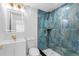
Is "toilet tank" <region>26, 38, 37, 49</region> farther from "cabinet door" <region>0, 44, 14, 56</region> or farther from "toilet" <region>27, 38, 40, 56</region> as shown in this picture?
"cabinet door" <region>0, 44, 14, 56</region>

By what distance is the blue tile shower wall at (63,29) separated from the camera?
3.91 feet

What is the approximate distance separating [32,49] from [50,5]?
1.66 ft

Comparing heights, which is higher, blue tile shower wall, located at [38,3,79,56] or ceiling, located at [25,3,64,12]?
ceiling, located at [25,3,64,12]

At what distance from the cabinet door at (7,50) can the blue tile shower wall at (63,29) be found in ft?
1.05

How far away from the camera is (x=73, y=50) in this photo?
1.20 m

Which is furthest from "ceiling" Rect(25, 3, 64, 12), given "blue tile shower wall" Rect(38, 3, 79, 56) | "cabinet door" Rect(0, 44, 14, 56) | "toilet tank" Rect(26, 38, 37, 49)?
"cabinet door" Rect(0, 44, 14, 56)

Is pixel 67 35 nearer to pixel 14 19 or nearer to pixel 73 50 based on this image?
pixel 73 50

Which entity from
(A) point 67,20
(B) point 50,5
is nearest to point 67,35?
(A) point 67,20

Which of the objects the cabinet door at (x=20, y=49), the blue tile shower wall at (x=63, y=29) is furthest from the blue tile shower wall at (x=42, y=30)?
the cabinet door at (x=20, y=49)

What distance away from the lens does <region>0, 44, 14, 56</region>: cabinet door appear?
121 cm

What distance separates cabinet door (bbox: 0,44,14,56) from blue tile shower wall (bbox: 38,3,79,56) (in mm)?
321

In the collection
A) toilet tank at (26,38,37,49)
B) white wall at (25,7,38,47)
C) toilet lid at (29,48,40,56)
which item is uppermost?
white wall at (25,7,38,47)

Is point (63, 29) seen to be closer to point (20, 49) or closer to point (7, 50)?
point (20, 49)

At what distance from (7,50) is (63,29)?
62 cm
